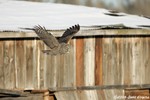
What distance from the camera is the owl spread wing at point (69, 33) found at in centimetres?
1073

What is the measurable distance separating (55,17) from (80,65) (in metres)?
2.24

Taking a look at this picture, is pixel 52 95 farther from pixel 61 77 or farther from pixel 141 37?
pixel 141 37

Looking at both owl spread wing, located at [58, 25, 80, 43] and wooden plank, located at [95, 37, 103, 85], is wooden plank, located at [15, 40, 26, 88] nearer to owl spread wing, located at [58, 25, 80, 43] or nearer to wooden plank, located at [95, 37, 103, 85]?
owl spread wing, located at [58, 25, 80, 43]

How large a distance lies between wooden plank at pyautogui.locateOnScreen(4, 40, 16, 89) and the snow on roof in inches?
14.5

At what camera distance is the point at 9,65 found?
11.5m

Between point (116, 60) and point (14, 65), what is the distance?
231cm

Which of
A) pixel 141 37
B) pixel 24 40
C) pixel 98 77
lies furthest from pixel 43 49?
pixel 141 37

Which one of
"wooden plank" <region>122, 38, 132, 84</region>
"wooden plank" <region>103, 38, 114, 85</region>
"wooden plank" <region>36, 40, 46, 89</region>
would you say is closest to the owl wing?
"wooden plank" <region>36, 40, 46, 89</region>

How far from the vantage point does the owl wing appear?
10641mm

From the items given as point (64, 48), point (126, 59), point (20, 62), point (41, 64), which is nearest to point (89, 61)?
point (126, 59)

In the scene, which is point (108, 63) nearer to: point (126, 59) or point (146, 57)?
→ point (126, 59)

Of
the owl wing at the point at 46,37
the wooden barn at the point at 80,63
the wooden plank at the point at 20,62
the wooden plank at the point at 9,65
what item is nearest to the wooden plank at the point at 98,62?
the wooden barn at the point at 80,63

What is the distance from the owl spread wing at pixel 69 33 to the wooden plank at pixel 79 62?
785 millimetres

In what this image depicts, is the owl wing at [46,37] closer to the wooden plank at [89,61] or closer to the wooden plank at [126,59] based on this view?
the wooden plank at [89,61]
